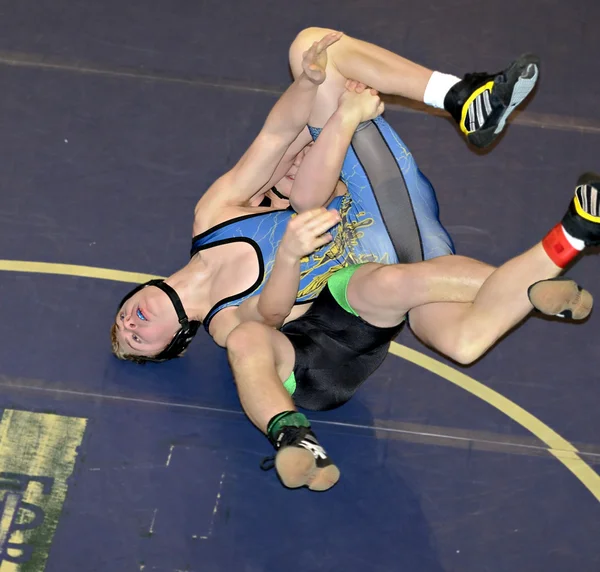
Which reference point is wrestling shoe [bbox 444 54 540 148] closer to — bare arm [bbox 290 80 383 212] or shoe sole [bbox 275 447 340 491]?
bare arm [bbox 290 80 383 212]

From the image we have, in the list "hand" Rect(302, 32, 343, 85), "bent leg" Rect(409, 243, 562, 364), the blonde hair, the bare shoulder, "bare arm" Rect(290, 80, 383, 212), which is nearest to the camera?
"bent leg" Rect(409, 243, 562, 364)

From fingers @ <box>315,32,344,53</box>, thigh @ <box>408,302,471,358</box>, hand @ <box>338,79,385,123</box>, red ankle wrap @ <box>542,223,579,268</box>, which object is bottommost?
thigh @ <box>408,302,471,358</box>

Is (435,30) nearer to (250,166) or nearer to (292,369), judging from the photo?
(250,166)

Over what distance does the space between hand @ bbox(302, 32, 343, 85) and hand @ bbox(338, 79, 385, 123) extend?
6.4 inches

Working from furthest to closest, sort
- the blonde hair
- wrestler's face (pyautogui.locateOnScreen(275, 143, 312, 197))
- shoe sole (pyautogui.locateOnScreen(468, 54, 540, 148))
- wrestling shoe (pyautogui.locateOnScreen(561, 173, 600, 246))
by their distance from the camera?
wrestler's face (pyautogui.locateOnScreen(275, 143, 312, 197)) → the blonde hair → shoe sole (pyautogui.locateOnScreen(468, 54, 540, 148)) → wrestling shoe (pyautogui.locateOnScreen(561, 173, 600, 246))

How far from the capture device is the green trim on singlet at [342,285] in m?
4.07

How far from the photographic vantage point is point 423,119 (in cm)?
513

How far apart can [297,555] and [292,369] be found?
74cm

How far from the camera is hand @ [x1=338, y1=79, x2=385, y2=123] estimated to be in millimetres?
4027

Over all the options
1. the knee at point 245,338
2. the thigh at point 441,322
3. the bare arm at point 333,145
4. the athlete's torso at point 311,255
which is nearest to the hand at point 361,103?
the bare arm at point 333,145

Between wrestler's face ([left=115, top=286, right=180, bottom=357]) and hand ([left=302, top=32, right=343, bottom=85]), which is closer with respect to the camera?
hand ([left=302, top=32, right=343, bottom=85])

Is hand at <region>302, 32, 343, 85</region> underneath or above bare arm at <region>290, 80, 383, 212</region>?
above

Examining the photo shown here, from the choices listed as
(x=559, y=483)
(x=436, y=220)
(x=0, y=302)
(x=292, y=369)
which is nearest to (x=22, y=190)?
(x=0, y=302)

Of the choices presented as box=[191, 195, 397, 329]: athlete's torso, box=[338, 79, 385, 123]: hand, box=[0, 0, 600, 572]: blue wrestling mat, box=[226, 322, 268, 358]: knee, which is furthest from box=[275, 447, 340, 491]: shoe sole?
box=[338, 79, 385, 123]: hand
